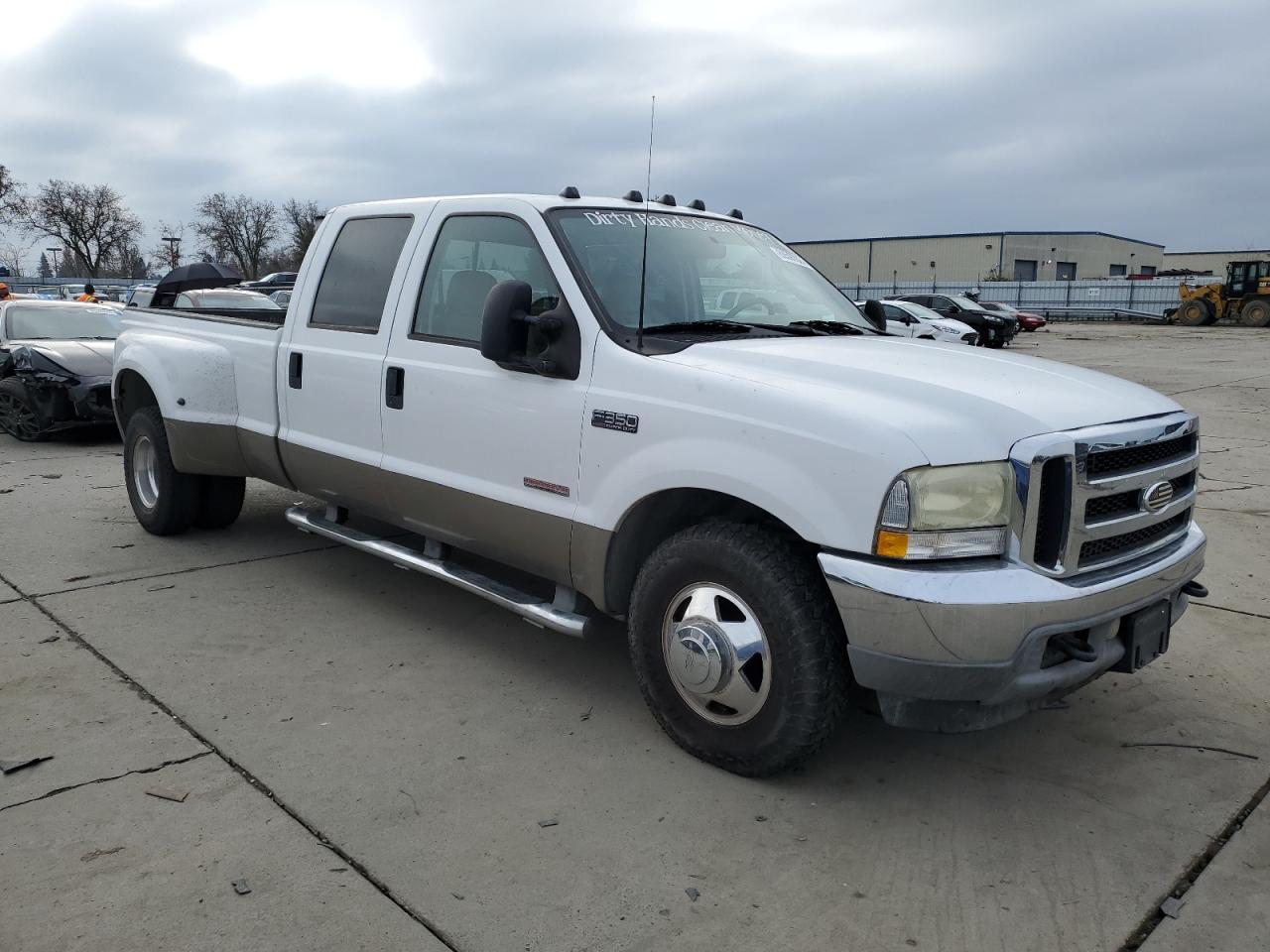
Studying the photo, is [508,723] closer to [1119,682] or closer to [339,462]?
[339,462]

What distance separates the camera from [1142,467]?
3207 mm

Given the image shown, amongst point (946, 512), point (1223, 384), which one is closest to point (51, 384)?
point (946, 512)

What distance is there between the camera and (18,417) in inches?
396

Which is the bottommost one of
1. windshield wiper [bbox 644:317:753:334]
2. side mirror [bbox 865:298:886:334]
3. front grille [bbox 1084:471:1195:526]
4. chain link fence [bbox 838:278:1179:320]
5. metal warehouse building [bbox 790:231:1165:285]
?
front grille [bbox 1084:471:1195:526]

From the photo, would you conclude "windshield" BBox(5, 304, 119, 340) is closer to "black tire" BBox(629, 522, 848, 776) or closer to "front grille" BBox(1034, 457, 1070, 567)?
"black tire" BBox(629, 522, 848, 776)

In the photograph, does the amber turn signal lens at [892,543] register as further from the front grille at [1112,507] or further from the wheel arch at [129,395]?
the wheel arch at [129,395]

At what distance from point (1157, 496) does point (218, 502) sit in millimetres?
5214

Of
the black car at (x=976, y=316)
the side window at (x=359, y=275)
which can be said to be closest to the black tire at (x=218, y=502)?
the side window at (x=359, y=275)

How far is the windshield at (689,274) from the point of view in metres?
3.84

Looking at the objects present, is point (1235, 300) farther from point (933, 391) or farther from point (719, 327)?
point (933, 391)

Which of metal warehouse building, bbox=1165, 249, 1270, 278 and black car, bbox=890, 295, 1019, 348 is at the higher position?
metal warehouse building, bbox=1165, 249, 1270, 278

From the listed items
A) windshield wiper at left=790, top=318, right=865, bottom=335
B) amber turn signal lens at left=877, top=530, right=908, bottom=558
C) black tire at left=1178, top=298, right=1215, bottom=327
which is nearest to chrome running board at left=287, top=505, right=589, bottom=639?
amber turn signal lens at left=877, top=530, right=908, bottom=558

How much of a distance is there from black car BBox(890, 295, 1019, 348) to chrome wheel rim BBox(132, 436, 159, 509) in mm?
26379

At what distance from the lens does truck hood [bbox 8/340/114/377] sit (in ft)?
32.5
